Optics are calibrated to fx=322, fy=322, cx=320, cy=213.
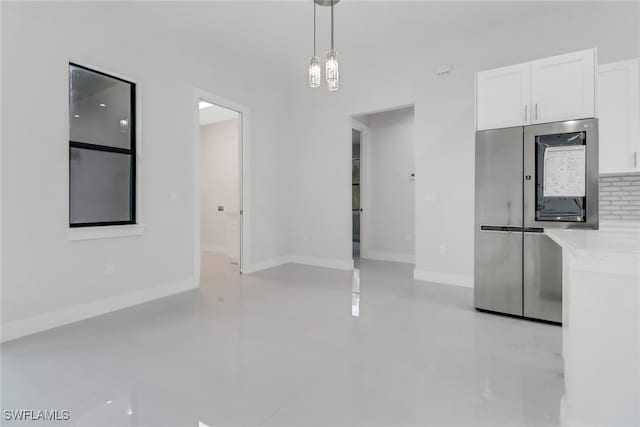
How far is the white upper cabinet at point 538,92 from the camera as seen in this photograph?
2785 mm

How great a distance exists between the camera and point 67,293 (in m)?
3.02

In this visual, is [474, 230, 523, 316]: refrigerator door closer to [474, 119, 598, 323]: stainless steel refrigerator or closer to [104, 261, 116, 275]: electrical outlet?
[474, 119, 598, 323]: stainless steel refrigerator

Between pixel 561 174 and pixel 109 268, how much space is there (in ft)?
14.6

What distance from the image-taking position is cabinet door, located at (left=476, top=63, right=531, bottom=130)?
9.98 feet

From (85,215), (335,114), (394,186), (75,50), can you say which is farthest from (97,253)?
(394,186)

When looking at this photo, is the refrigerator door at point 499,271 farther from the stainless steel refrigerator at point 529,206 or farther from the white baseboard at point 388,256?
the white baseboard at point 388,256

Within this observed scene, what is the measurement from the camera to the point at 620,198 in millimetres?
3291

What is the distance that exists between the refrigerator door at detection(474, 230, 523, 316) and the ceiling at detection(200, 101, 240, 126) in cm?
496

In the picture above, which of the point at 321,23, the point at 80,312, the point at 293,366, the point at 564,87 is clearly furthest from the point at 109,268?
the point at 564,87

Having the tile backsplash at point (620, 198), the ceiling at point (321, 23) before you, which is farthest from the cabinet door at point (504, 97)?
the tile backsplash at point (620, 198)

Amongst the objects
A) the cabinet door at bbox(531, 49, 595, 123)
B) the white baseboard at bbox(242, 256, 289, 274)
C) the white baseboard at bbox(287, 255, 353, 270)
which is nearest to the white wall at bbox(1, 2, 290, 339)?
the white baseboard at bbox(242, 256, 289, 274)

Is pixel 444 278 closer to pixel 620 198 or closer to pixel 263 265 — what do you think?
pixel 620 198

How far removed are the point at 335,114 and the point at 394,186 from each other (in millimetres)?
1811

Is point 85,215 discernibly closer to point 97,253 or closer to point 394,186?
point 97,253
